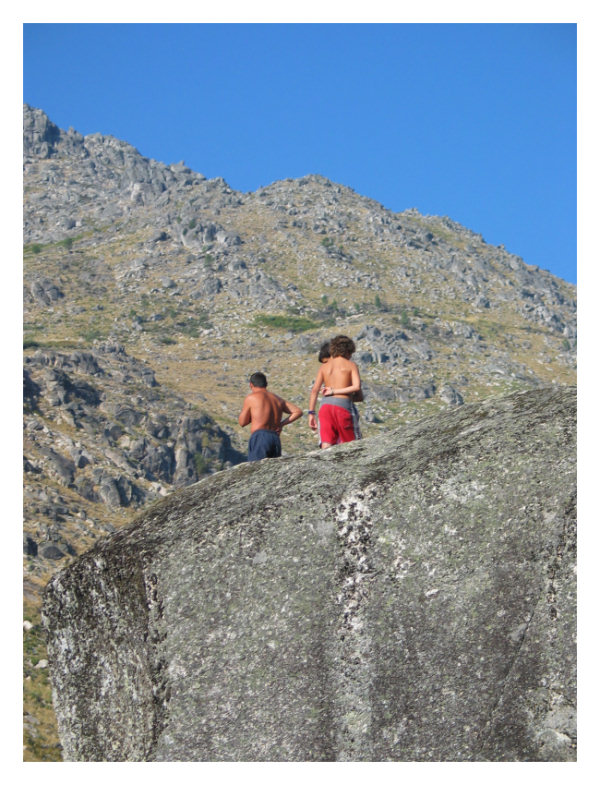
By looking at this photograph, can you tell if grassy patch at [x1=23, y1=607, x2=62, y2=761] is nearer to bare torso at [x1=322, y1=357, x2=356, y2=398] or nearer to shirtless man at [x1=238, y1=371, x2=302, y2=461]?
shirtless man at [x1=238, y1=371, x2=302, y2=461]

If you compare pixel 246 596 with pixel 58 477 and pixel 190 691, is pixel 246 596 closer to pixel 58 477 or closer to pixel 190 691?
pixel 190 691

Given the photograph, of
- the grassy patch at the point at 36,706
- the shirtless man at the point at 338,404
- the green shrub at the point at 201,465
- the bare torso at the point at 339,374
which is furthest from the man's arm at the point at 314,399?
the green shrub at the point at 201,465

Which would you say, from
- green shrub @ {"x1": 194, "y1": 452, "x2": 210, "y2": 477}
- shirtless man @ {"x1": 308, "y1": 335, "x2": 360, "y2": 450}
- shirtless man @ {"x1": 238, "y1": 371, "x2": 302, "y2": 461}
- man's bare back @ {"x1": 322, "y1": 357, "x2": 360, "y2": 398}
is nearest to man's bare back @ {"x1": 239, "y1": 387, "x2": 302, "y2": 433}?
shirtless man @ {"x1": 238, "y1": 371, "x2": 302, "y2": 461}

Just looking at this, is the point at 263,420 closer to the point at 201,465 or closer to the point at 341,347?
the point at 341,347

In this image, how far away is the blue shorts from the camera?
1223cm

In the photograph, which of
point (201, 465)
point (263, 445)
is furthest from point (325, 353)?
point (201, 465)

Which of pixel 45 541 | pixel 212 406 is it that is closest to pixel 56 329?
pixel 212 406

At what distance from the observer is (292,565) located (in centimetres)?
907

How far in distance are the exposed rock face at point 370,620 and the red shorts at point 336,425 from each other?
107 inches

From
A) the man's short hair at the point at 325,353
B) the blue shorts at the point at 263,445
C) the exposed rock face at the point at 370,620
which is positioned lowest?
the exposed rock face at the point at 370,620

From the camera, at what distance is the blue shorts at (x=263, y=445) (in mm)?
12234

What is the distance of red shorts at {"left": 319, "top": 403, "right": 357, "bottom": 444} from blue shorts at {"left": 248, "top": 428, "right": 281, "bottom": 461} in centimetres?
68

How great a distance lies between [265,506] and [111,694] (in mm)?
2534

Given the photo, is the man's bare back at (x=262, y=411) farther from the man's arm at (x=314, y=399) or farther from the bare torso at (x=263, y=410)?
the man's arm at (x=314, y=399)
